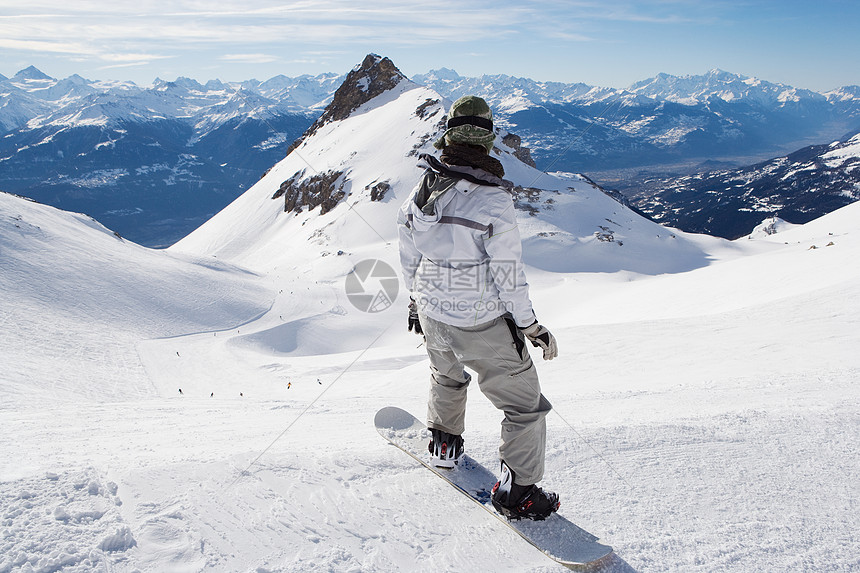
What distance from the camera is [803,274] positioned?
13.0 m

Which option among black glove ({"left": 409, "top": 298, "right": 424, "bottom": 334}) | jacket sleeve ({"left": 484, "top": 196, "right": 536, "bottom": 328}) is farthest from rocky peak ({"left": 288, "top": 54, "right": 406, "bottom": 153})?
jacket sleeve ({"left": 484, "top": 196, "right": 536, "bottom": 328})

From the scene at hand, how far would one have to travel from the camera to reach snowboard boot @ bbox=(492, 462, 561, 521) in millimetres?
3111

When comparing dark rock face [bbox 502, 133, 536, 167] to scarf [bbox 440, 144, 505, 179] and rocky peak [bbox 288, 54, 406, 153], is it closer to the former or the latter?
rocky peak [bbox 288, 54, 406, 153]

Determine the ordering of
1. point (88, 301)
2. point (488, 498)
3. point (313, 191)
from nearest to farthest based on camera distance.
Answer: point (488, 498) → point (88, 301) → point (313, 191)

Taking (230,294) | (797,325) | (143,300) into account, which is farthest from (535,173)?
(797,325)

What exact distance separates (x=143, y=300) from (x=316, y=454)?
20647 millimetres

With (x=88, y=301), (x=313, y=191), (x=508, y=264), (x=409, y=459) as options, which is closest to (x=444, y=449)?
(x=409, y=459)

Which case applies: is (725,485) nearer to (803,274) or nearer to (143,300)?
(803,274)

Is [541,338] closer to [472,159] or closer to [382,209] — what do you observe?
[472,159]

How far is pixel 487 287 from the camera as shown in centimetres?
313

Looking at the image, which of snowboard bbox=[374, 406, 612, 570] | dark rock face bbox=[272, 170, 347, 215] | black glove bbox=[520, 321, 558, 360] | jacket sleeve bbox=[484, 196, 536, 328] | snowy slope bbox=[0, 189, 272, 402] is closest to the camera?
snowboard bbox=[374, 406, 612, 570]
